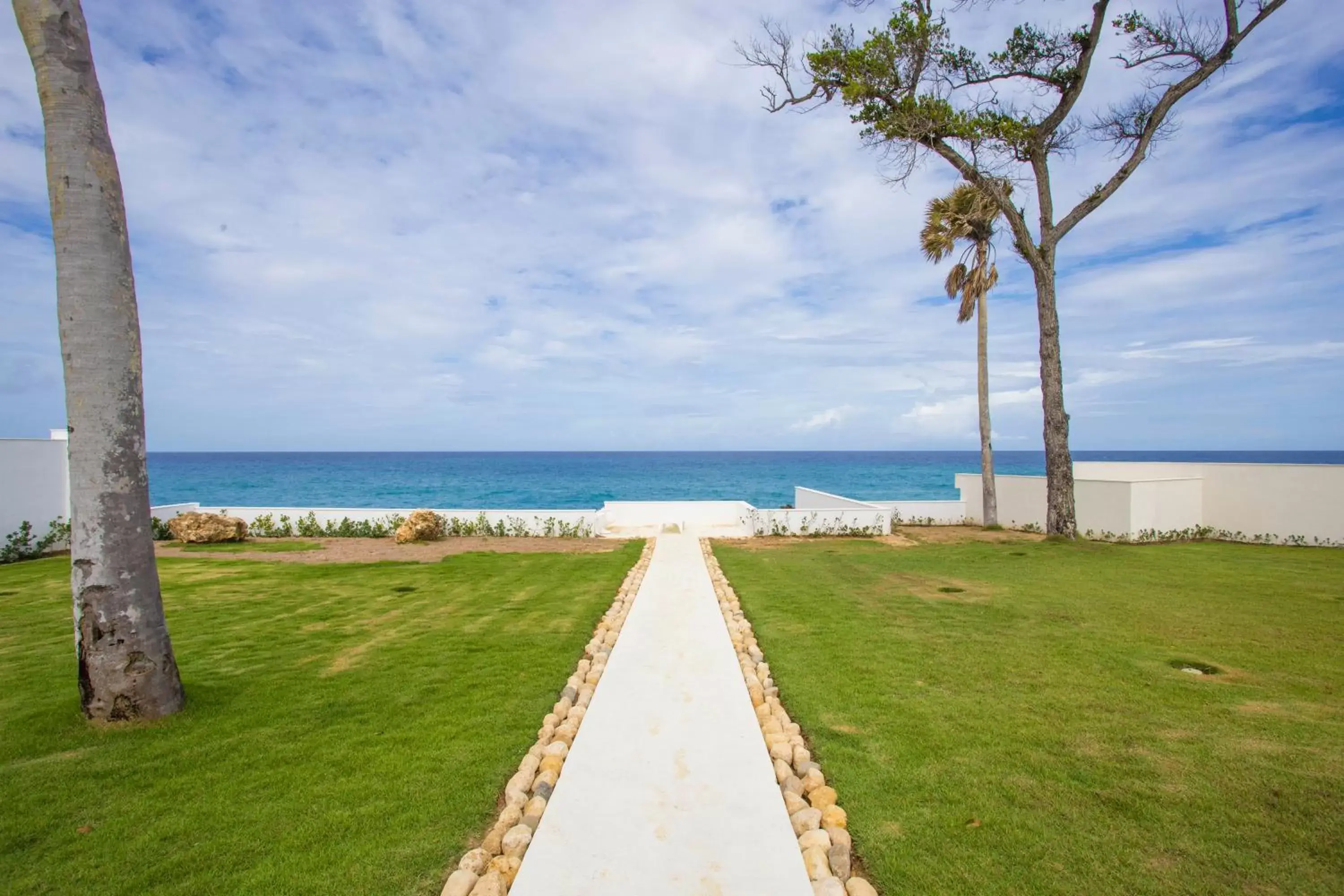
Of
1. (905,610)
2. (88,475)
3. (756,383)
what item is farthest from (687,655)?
(756,383)

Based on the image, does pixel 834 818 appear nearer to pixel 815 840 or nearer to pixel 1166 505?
pixel 815 840

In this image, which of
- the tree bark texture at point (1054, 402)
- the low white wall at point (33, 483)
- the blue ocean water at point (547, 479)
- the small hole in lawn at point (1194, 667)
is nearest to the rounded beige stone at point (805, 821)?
the small hole in lawn at point (1194, 667)

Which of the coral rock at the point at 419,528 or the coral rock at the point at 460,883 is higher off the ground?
the coral rock at the point at 419,528

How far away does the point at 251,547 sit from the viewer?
13297mm

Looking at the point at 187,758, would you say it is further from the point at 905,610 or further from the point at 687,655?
the point at 905,610

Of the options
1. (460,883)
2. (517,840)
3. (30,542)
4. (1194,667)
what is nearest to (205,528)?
(30,542)

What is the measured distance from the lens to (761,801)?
336 centimetres

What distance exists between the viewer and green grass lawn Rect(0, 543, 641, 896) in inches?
113

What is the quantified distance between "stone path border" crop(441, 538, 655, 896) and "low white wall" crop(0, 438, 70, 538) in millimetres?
11876

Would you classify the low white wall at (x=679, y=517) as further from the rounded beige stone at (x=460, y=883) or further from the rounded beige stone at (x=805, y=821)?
the rounded beige stone at (x=460, y=883)

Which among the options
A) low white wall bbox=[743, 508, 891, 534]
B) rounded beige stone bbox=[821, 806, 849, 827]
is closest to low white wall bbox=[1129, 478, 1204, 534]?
low white wall bbox=[743, 508, 891, 534]

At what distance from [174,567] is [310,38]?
29.3 ft

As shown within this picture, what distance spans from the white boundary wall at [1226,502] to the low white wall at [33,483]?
832 inches

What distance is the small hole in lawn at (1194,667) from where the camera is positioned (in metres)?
5.29
